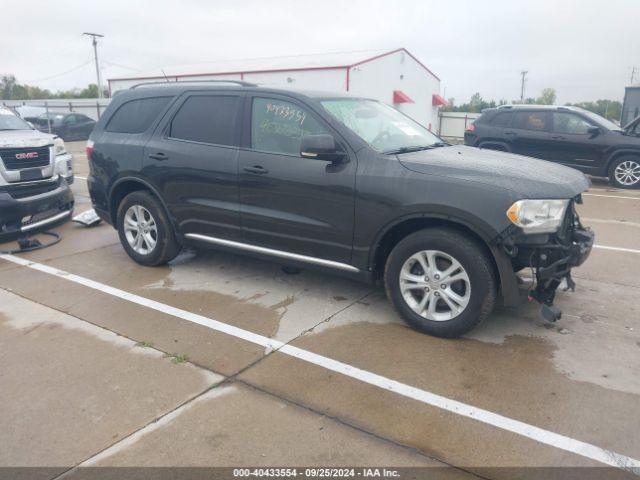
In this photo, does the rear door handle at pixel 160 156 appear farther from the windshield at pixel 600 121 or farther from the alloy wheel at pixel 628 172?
the alloy wheel at pixel 628 172

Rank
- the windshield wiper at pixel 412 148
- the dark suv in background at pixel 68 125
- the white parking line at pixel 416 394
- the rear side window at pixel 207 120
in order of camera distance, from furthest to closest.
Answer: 1. the dark suv in background at pixel 68 125
2. the rear side window at pixel 207 120
3. the windshield wiper at pixel 412 148
4. the white parking line at pixel 416 394

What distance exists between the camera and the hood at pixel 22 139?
6751 mm

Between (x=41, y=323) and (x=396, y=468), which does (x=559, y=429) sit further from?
(x=41, y=323)

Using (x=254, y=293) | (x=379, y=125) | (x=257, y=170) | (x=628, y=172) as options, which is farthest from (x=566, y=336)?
(x=628, y=172)

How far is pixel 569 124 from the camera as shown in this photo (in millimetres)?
11117

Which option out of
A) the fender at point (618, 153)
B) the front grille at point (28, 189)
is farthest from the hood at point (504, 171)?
the fender at point (618, 153)

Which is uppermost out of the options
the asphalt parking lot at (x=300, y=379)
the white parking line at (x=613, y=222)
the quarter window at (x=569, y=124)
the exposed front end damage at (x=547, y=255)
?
the quarter window at (x=569, y=124)

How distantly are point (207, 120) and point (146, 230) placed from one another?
143 cm

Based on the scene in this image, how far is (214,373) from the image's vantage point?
3.50m

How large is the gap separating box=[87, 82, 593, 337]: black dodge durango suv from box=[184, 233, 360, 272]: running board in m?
0.01

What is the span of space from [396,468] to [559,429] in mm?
995

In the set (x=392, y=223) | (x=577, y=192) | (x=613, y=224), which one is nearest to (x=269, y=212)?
(x=392, y=223)

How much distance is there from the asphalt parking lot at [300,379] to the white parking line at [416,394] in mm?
12

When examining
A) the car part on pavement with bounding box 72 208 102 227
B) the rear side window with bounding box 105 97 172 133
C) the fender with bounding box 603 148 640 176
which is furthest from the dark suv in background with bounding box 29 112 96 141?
the fender with bounding box 603 148 640 176
